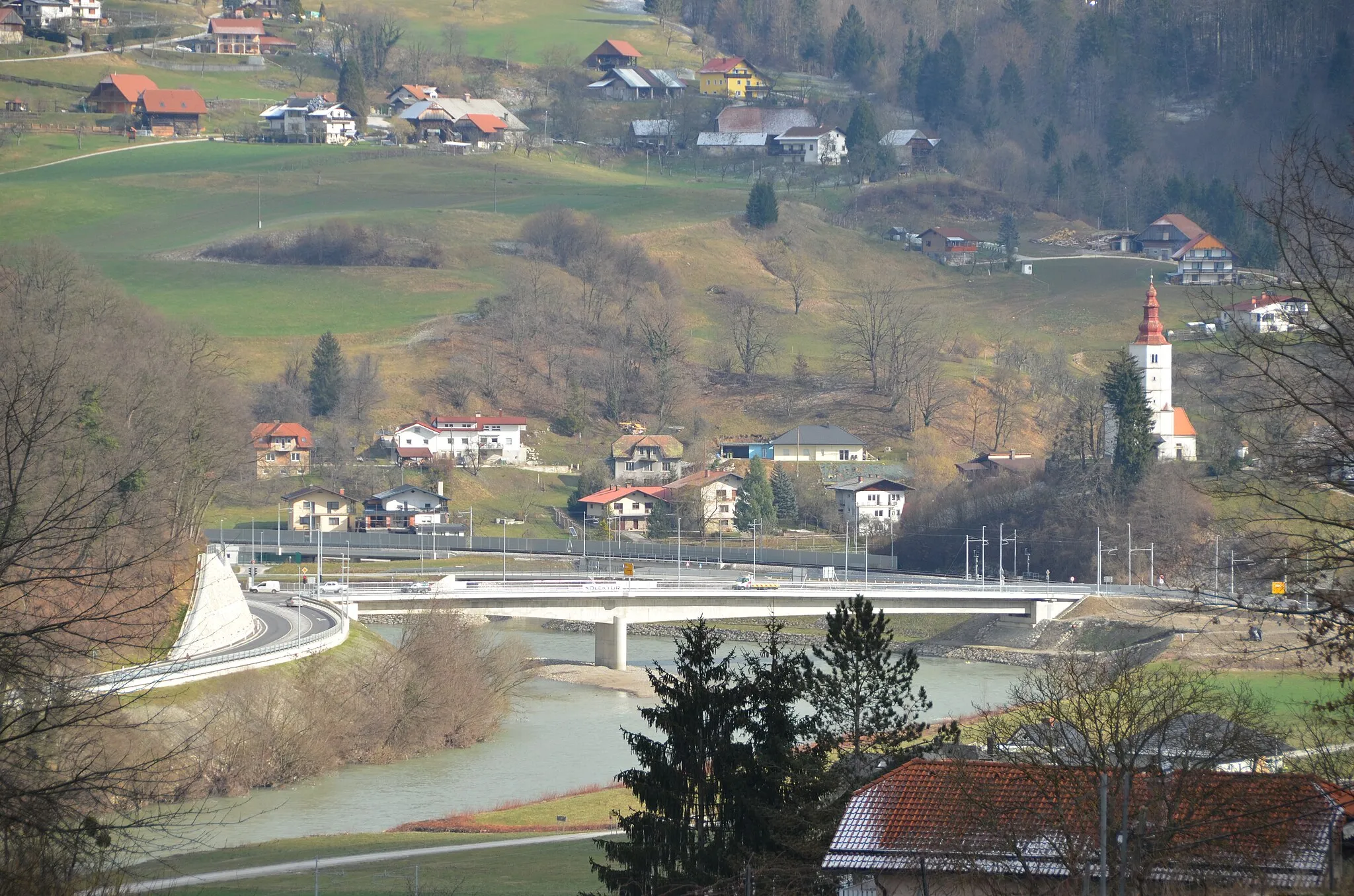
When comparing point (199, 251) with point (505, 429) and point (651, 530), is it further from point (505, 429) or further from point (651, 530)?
point (651, 530)

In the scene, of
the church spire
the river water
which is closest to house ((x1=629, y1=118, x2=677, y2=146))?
the church spire

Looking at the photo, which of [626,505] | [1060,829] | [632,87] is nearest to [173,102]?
[632,87]

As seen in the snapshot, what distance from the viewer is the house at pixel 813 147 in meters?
175

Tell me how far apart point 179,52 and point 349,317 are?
258 ft

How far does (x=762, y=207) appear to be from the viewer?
14625 centimetres

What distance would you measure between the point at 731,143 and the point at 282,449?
85617mm

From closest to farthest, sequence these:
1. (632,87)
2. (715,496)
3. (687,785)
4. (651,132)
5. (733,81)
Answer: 1. (687,785)
2. (715,496)
3. (651,132)
4. (632,87)
5. (733,81)

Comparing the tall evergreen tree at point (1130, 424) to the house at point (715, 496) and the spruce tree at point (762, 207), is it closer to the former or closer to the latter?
the house at point (715, 496)

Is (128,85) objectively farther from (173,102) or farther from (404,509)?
(404,509)

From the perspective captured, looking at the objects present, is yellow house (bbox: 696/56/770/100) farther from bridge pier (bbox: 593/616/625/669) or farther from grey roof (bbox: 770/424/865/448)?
bridge pier (bbox: 593/616/625/669)

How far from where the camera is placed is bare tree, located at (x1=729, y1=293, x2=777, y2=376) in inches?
4948

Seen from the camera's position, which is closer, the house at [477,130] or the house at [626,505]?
the house at [626,505]

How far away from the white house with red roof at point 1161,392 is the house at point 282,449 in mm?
43826

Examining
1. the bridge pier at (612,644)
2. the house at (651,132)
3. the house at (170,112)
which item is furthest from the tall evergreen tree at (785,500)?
the house at (170,112)
